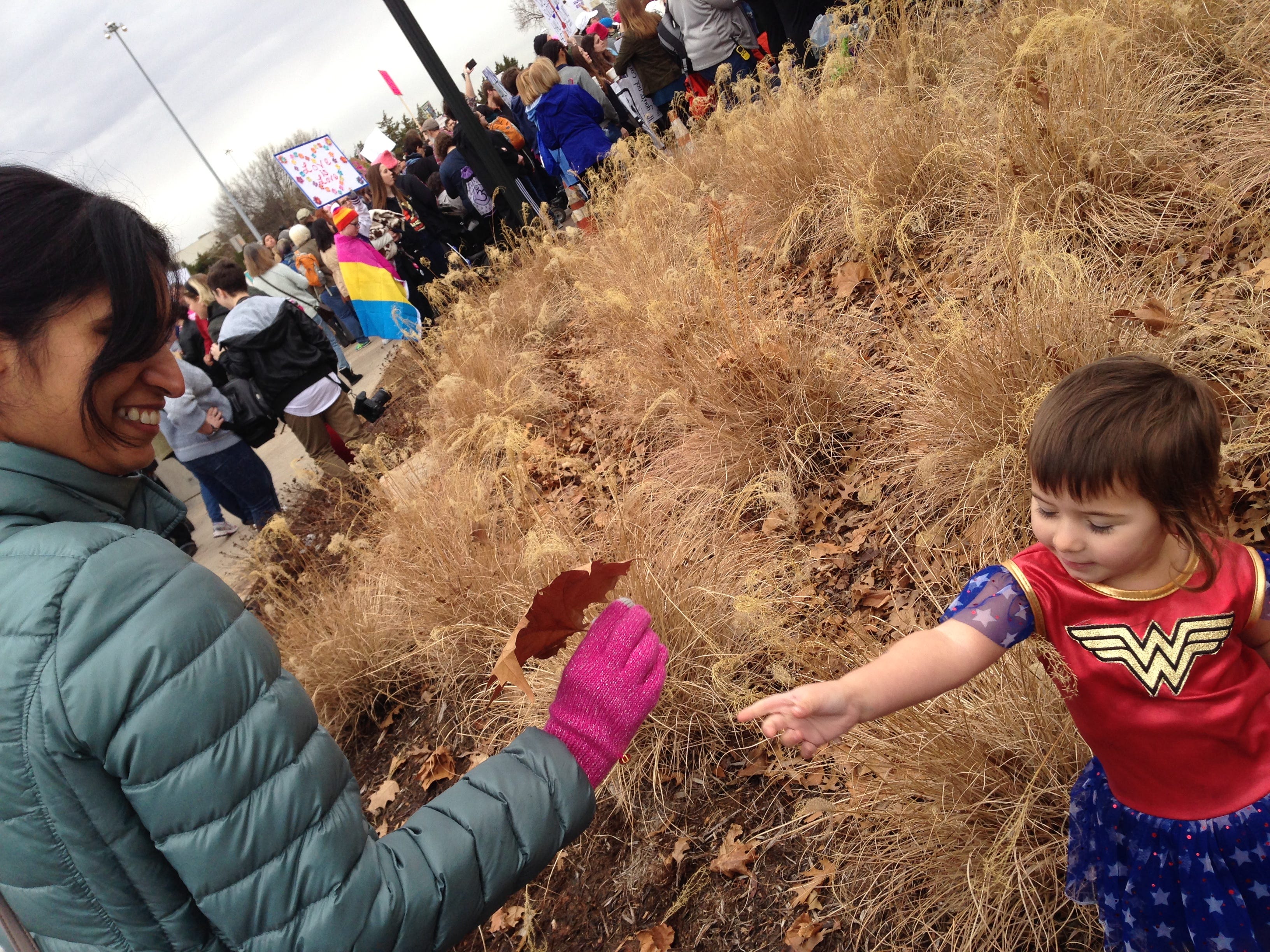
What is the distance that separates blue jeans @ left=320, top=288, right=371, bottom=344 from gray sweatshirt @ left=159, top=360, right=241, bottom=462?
6.35 metres

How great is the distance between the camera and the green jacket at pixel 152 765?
0.97 meters

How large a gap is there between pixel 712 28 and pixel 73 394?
22.1 feet

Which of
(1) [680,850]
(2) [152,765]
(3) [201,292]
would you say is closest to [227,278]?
(3) [201,292]

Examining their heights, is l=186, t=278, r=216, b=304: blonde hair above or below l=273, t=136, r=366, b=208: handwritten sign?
below

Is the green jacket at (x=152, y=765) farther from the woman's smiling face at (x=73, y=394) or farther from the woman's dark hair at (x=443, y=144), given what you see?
the woman's dark hair at (x=443, y=144)

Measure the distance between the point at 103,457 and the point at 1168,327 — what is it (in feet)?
8.72

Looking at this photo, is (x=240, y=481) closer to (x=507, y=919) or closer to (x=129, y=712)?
(x=507, y=919)

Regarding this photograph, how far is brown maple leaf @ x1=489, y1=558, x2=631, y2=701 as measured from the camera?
5.15 feet

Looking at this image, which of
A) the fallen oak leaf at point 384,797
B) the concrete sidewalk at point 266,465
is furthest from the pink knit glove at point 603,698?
the concrete sidewalk at point 266,465

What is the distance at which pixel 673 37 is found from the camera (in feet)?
23.0

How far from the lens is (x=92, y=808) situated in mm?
1000

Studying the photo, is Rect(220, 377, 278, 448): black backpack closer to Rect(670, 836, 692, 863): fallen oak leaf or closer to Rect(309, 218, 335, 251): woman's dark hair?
Rect(309, 218, 335, 251): woman's dark hair

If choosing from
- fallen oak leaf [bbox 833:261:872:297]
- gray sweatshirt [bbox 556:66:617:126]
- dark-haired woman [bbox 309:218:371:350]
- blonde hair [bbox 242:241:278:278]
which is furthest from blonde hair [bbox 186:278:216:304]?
fallen oak leaf [bbox 833:261:872:297]

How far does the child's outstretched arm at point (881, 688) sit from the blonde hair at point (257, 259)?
7.15m
